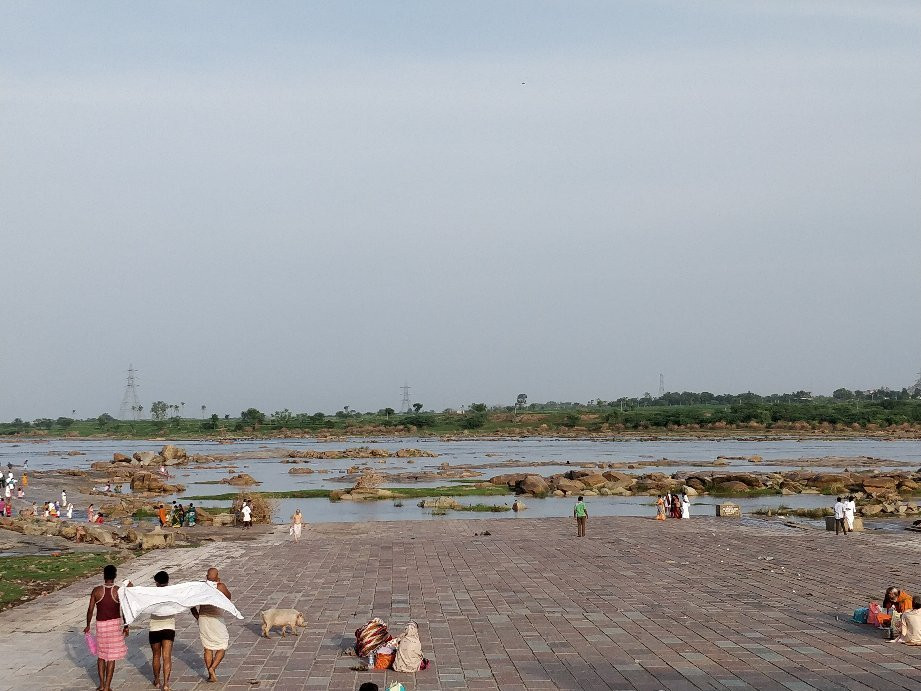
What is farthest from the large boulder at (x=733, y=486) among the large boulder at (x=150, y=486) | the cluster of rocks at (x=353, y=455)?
the cluster of rocks at (x=353, y=455)

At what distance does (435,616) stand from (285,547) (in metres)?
11.4

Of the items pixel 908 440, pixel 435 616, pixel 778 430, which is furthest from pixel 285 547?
pixel 778 430

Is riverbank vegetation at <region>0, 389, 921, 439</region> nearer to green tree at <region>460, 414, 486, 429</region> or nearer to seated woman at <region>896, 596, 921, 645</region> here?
green tree at <region>460, 414, 486, 429</region>

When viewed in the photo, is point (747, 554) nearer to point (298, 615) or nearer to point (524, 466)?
point (298, 615)

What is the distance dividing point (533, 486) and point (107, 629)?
140 feet

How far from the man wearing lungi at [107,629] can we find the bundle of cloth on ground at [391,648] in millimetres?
3187

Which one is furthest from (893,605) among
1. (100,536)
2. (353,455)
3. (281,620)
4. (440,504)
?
(353,455)

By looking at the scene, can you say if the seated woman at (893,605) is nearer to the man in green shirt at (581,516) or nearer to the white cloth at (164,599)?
the white cloth at (164,599)

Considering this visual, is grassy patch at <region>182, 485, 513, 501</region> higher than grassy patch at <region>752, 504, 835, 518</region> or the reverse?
the reverse

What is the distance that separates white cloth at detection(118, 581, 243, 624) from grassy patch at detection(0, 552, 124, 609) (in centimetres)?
773

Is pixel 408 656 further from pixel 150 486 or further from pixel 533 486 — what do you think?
pixel 150 486

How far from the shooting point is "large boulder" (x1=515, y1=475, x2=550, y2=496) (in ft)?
170

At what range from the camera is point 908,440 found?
131 m

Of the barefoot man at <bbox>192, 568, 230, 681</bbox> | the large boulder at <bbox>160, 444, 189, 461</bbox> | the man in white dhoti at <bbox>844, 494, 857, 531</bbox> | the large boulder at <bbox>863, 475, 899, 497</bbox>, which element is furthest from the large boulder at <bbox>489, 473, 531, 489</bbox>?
the large boulder at <bbox>160, 444, 189, 461</bbox>
